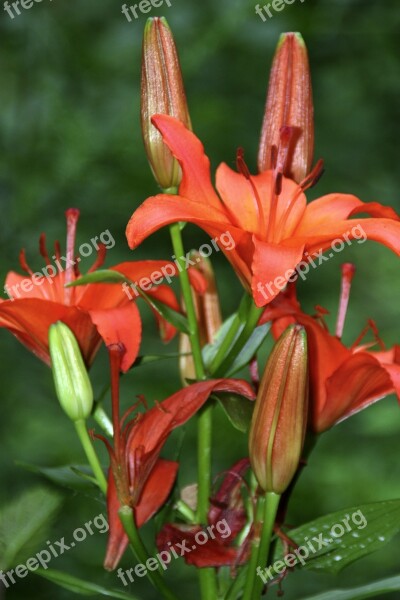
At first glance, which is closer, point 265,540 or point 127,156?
point 265,540

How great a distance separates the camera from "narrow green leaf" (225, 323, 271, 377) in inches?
21.6

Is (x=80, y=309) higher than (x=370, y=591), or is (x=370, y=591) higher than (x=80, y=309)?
(x=80, y=309)

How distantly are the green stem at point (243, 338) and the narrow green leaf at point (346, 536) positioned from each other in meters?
0.10

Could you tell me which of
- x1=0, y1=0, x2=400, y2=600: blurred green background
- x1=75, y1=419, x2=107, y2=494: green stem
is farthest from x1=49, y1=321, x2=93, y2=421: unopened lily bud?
x1=0, y1=0, x2=400, y2=600: blurred green background

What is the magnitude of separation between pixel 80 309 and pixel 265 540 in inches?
6.2

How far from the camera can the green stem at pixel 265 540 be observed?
0.48 metres

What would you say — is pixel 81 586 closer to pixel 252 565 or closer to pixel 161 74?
pixel 252 565

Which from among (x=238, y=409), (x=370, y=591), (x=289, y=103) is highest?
(x=289, y=103)

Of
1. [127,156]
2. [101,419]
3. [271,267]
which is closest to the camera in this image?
[271,267]

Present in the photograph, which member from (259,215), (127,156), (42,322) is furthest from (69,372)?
(127,156)

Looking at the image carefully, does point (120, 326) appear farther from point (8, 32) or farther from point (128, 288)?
point (8, 32)

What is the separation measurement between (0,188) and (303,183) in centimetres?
87

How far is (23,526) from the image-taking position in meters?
0.54

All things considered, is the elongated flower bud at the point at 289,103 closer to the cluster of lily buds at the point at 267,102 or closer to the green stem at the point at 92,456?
the cluster of lily buds at the point at 267,102
